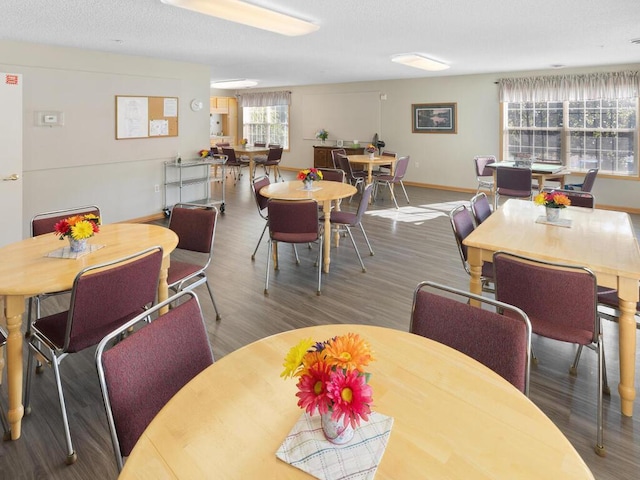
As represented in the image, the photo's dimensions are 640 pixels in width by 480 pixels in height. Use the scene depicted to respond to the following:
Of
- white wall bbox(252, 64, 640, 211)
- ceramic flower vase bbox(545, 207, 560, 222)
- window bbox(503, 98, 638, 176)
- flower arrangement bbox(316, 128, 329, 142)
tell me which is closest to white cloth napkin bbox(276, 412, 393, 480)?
ceramic flower vase bbox(545, 207, 560, 222)

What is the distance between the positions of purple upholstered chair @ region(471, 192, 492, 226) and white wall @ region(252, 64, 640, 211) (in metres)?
5.23

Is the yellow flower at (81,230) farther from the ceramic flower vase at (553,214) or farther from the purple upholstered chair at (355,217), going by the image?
the ceramic flower vase at (553,214)

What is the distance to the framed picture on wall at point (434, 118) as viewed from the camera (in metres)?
9.00

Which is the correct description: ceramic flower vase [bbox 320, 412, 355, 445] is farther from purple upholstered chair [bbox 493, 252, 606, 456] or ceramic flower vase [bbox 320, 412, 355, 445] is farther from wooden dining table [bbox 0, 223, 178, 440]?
wooden dining table [bbox 0, 223, 178, 440]

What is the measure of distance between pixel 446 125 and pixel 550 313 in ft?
25.8

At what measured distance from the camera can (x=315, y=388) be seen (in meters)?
0.91

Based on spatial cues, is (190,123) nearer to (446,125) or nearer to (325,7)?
(325,7)

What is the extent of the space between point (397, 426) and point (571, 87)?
816 cm

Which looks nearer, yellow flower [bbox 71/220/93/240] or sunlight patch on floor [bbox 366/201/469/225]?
yellow flower [bbox 71/220/93/240]

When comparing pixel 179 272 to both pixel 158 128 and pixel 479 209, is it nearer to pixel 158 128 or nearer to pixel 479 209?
pixel 479 209

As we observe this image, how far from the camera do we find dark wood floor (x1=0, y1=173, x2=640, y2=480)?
6.13 ft

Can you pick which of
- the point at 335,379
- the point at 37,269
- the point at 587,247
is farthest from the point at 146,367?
the point at 587,247

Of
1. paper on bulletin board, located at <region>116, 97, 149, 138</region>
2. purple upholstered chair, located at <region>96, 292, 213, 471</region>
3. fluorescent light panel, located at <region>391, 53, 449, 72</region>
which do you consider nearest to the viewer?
purple upholstered chair, located at <region>96, 292, 213, 471</region>

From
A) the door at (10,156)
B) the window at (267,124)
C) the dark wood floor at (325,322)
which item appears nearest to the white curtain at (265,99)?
the window at (267,124)
